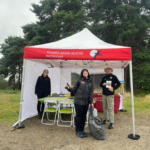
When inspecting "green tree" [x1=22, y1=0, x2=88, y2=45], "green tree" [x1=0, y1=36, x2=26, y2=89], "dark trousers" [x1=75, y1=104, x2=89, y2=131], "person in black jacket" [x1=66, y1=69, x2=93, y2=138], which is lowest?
"dark trousers" [x1=75, y1=104, x2=89, y2=131]

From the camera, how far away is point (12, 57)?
19.0 metres

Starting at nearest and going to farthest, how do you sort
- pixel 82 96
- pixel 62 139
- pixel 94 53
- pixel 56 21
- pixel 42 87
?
→ pixel 82 96, pixel 62 139, pixel 94 53, pixel 42 87, pixel 56 21

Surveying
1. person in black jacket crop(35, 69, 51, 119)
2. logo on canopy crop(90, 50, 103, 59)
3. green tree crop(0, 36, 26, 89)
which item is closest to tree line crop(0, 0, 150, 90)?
green tree crop(0, 36, 26, 89)

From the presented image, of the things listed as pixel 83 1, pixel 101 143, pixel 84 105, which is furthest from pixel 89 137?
pixel 83 1

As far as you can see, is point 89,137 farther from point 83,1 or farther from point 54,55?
point 83,1

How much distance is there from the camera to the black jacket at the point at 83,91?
3070mm

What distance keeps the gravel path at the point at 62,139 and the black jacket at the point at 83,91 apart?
0.89 metres

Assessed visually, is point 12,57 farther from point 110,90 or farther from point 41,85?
point 110,90

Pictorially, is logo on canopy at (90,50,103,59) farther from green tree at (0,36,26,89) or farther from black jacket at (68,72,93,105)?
green tree at (0,36,26,89)

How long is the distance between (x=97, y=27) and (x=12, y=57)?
467 inches

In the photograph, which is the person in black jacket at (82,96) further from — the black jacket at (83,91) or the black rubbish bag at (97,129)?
the black rubbish bag at (97,129)

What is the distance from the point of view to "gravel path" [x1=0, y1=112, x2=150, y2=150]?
2869 millimetres

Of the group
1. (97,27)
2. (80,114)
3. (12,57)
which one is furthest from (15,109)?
(12,57)

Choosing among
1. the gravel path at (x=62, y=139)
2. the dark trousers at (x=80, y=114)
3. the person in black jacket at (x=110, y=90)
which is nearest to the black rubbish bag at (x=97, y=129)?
the gravel path at (x=62, y=139)
